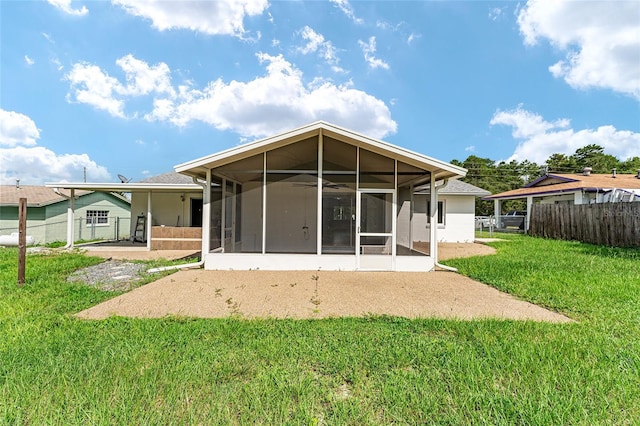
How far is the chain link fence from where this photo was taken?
14930 millimetres

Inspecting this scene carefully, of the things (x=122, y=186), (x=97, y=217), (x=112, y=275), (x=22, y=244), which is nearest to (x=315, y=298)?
(x=112, y=275)

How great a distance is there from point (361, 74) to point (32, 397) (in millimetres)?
15472

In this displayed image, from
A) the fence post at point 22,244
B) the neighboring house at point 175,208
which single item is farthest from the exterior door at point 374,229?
the neighboring house at point 175,208

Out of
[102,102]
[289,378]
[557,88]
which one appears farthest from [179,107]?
[557,88]

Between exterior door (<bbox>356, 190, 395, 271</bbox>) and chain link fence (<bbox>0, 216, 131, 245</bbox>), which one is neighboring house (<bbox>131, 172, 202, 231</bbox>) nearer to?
chain link fence (<bbox>0, 216, 131, 245</bbox>)

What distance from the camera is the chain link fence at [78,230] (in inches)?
588

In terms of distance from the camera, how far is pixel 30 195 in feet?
53.4

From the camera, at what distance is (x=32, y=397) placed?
227 centimetres

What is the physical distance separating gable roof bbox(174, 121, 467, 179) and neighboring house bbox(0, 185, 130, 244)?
9.76 meters

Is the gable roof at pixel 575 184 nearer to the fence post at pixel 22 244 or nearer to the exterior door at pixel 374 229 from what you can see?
the exterior door at pixel 374 229

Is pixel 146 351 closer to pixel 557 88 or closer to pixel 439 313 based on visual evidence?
pixel 439 313

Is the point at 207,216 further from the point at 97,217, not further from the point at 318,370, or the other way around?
the point at 97,217

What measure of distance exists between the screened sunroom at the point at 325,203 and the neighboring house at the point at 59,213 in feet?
34.8

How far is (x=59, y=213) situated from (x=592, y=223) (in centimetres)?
2596
